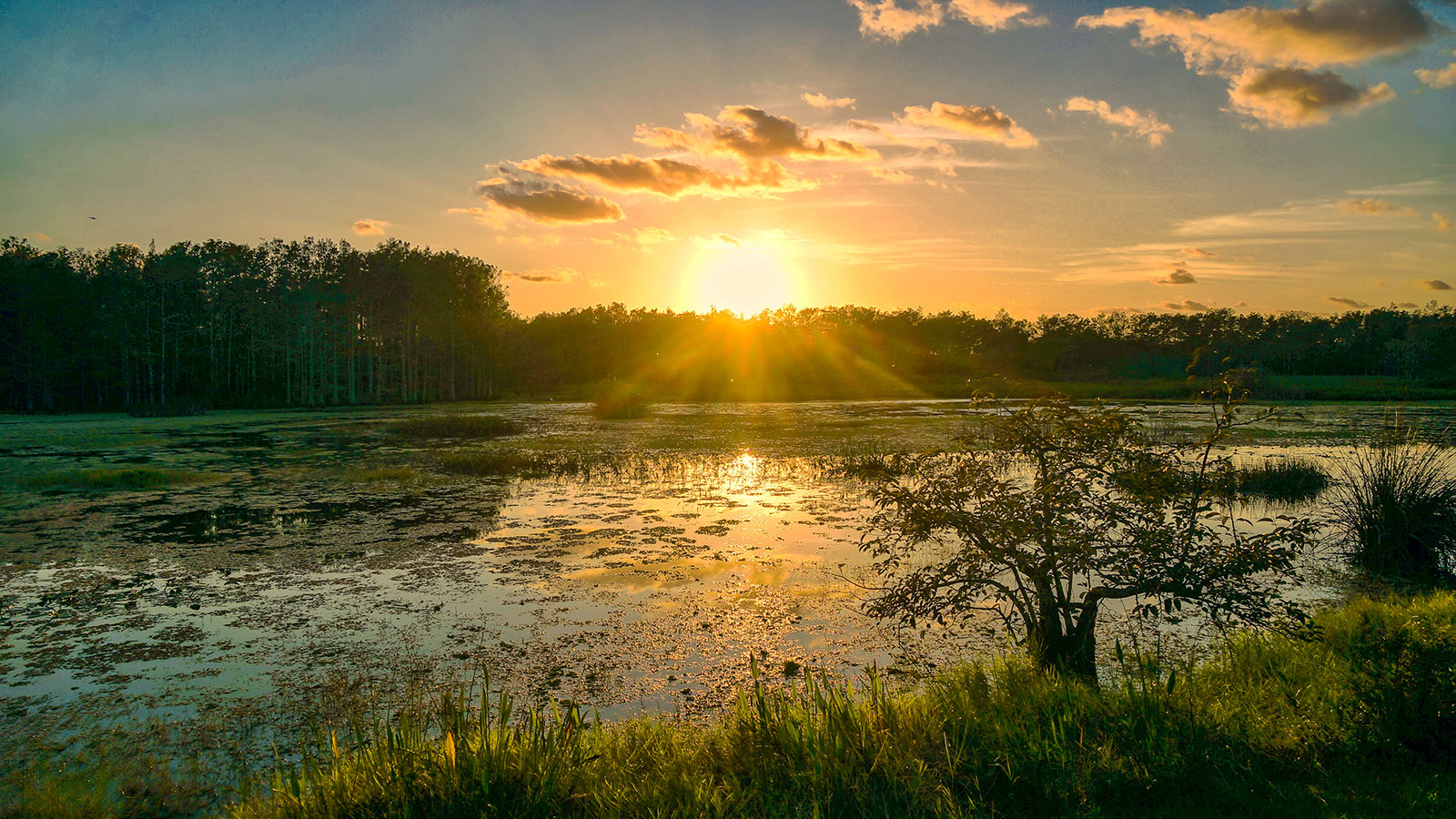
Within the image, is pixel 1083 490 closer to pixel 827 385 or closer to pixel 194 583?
pixel 194 583

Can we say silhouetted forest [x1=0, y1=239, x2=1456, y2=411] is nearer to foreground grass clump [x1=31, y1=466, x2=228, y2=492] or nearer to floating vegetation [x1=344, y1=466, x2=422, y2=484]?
floating vegetation [x1=344, y1=466, x2=422, y2=484]

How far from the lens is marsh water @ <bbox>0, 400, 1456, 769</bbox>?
6.41 metres

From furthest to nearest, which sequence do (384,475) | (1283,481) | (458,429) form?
1. (458,429)
2. (384,475)
3. (1283,481)

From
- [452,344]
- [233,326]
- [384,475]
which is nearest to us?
[384,475]

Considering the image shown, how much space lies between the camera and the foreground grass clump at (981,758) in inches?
156

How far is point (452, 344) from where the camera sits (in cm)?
7431

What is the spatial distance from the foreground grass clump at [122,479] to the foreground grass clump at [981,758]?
17.3 metres

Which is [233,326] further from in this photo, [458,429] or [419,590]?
[419,590]

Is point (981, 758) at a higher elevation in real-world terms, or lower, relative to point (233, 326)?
lower

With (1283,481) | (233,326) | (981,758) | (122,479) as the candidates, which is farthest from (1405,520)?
(233,326)

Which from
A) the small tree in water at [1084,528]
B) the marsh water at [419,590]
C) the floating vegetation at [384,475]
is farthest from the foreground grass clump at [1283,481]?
the floating vegetation at [384,475]

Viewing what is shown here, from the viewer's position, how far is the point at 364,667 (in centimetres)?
678

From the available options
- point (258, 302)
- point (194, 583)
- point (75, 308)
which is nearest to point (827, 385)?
point (258, 302)

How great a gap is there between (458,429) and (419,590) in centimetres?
2753
